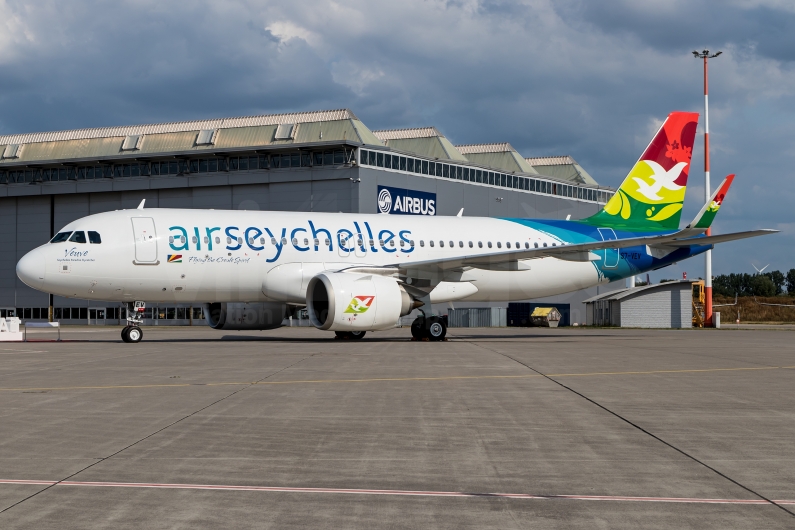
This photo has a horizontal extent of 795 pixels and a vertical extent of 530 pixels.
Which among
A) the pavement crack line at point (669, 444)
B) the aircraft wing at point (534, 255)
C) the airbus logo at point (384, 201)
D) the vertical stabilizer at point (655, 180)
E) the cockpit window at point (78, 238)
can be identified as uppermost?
the airbus logo at point (384, 201)

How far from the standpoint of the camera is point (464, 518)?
17.0 feet

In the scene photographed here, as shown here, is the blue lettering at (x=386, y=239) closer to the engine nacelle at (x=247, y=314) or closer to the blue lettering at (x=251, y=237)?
the engine nacelle at (x=247, y=314)

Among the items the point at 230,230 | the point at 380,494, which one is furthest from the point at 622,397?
the point at 230,230

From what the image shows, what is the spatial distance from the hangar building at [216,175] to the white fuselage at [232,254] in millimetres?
29034

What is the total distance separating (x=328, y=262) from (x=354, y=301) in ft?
10.2

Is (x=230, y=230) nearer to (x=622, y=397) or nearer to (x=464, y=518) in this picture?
(x=622, y=397)

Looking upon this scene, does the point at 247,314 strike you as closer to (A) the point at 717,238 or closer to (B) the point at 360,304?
(B) the point at 360,304

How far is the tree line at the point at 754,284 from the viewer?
148 meters

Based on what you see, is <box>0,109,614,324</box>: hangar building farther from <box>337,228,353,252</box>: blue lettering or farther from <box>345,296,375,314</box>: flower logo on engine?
<box>345,296,375,314</box>: flower logo on engine

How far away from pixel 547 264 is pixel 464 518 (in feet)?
83.7

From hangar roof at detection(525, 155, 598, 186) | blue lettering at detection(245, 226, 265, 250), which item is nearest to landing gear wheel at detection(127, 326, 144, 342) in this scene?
blue lettering at detection(245, 226, 265, 250)

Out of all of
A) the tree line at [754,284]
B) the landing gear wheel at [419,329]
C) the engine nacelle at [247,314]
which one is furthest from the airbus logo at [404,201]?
the tree line at [754,284]

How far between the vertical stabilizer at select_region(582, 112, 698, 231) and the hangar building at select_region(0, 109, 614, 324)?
27187 millimetres

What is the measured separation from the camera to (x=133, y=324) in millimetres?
25797
